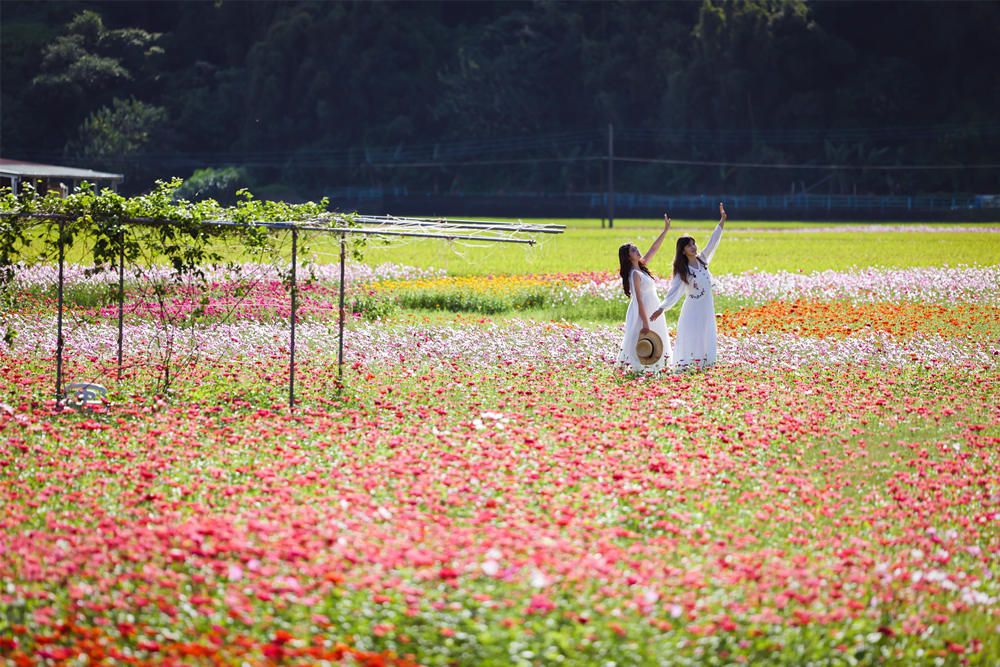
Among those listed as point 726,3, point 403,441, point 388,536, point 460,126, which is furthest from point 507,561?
point 460,126

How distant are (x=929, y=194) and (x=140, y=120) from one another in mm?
56403

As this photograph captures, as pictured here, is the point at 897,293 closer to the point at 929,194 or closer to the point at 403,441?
the point at 403,441

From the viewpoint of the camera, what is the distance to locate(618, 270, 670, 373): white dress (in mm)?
15531

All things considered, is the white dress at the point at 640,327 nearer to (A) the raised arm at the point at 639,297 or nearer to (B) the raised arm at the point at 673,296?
(A) the raised arm at the point at 639,297

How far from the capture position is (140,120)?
323ft

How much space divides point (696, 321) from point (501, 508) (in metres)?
7.28

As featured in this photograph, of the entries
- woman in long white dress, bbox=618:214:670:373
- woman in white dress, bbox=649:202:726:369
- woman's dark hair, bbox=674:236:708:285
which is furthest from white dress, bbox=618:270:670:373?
woman's dark hair, bbox=674:236:708:285

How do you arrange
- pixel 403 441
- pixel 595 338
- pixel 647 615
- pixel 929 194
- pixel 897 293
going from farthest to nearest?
1. pixel 929 194
2. pixel 897 293
3. pixel 595 338
4. pixel 403 441
5. pixel 647 615

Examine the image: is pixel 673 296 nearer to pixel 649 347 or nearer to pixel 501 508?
pixel 649 347

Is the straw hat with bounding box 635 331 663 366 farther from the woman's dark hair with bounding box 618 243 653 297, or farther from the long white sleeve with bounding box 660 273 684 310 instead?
the woman's dark hair with bounding box 618 243 653 297

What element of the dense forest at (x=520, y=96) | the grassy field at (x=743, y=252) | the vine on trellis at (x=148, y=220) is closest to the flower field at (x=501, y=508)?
the vine on trellis at (x=148, y=220)

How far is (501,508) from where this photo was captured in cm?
902

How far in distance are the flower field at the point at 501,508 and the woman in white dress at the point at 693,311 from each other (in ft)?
1.47

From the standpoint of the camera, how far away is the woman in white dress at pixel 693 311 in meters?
15.6
